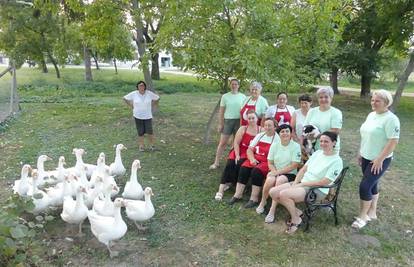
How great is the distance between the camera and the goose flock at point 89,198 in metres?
4.41

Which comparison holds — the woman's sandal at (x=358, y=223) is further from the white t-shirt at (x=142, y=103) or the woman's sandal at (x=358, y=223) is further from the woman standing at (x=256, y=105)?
the white t-shirt at (x=142, y=103)

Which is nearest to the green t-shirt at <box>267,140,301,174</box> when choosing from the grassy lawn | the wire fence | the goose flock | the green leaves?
the grassy lawn

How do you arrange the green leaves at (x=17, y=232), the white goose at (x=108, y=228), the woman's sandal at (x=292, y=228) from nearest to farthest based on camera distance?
the green leaves at (x=17, y=232) → the white goose at (x=108, y=228) → the woman's sandal at (x=292, y=228)

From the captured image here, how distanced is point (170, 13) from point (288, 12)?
2227 mm

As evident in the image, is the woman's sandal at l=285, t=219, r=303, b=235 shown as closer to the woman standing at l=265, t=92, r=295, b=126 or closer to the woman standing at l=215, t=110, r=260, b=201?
the woman standing at l=215, t=110, r=260, b=201

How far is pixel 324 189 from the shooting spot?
4.88m

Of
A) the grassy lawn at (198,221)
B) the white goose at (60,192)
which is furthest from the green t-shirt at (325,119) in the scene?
the white goose at (60,192)

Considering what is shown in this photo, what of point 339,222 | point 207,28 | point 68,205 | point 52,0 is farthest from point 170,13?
point 52,0

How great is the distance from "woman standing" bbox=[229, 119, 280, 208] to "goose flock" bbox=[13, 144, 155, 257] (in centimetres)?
152

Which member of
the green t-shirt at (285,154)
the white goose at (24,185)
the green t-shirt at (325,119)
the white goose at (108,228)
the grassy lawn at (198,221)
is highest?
the green t-shirt at (325,119)

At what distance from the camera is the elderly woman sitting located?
4758 millimetres

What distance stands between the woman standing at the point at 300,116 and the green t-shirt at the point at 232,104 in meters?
1.45

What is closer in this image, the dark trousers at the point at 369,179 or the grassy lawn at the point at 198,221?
the grassy lawn at the point at 198,221

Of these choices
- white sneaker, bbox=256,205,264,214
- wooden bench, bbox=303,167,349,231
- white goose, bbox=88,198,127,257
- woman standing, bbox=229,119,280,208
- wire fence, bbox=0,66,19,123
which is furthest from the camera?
wire fence, bbox=0,66,19,123
